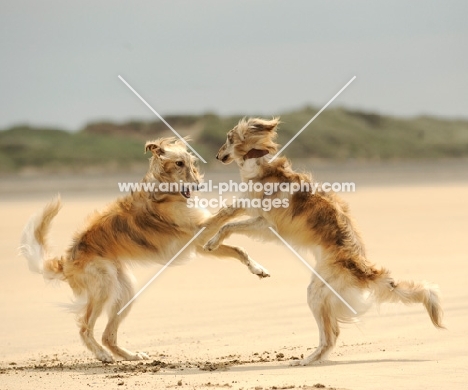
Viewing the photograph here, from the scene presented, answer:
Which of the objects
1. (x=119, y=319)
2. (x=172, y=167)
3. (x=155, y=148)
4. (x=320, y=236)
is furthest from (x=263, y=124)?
(x=119, y=319)

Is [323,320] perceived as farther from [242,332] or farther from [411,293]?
[242,332]

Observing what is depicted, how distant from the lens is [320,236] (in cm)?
842

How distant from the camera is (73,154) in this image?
45719 mm

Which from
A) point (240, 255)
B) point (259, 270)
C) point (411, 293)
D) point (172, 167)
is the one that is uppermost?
point (172, 167)

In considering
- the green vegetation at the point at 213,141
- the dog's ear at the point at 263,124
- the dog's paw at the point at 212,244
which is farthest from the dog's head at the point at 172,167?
the green vegetation at the point at 213,141

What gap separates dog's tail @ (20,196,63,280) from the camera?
923 cm

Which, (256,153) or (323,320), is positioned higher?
(256,153)

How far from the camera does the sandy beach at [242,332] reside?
7.52 meters

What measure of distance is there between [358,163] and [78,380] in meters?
39.9

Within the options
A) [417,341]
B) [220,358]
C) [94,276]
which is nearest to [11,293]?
[94,276]

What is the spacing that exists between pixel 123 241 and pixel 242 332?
6.44ft

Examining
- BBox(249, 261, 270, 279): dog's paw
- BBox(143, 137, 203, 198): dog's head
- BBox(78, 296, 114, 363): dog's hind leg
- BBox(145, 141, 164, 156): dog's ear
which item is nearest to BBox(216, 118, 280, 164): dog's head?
BBox(143, 137, 203, 198): dog's head

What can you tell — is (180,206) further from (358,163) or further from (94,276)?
(358,163)

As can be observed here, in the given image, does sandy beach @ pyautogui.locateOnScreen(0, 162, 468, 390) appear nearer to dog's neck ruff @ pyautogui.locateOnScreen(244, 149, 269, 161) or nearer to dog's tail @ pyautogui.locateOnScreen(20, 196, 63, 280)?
dog's tail @ pyautogui.locateOnScreen(20, 196, 63, 280)
